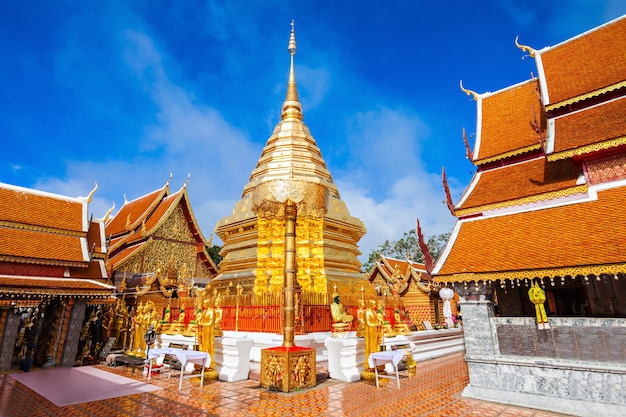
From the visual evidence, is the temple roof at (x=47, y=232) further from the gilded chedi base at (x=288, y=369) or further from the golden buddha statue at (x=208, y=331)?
the gilded chedi base at (x=288, y=369)

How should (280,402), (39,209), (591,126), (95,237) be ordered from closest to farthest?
(280,402) → (591,126) → (39,209) → (95,237)

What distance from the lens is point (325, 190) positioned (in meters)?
12.2

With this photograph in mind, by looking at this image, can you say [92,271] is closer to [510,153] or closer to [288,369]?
[288,369]

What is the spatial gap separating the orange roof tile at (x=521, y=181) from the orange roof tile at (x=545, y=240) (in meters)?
0.43

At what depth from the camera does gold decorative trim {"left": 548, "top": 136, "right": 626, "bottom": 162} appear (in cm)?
580

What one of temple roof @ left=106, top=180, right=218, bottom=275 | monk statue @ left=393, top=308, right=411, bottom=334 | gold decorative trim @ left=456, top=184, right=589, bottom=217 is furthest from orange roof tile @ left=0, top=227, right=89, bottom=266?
gold decorative trim @ left=456, top=184, right=589, bottom=217

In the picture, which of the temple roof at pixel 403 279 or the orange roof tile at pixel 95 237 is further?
the temple roof at pixel 403 279

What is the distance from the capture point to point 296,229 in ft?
37.6

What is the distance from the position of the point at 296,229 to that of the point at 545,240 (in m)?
7.15

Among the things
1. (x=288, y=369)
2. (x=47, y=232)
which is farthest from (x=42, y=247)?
(x=288, y=369)

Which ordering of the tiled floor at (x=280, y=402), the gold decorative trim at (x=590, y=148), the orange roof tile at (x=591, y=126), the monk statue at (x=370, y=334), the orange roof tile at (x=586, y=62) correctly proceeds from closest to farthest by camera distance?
1. the tiled floor at (x=280, y=402)
2. the gold decorative trim at (x=590, y=148)
3. the orange roof tile at (x=591, y=126)
4. the monk statue at (x=370, y=334)
5. the orange roof tile at (x=586, y=62)

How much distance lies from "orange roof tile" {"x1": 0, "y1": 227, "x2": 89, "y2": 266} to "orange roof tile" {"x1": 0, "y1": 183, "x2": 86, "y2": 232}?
314 millimetres

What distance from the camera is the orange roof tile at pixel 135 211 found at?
19.7 metres

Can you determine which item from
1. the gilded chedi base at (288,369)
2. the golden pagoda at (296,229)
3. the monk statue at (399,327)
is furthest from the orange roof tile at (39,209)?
the monk statue at (399,327)
